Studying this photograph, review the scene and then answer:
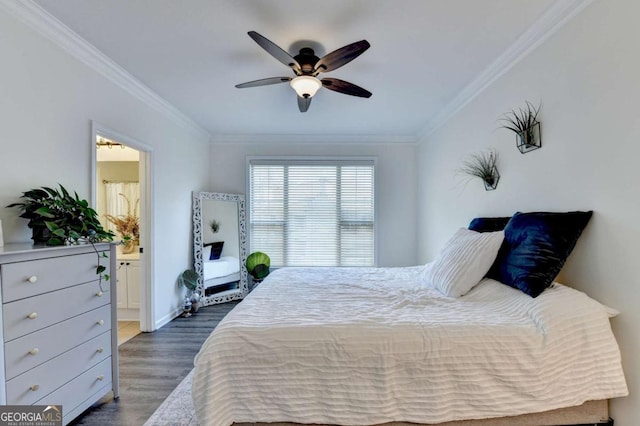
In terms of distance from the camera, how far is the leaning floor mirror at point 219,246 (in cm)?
441

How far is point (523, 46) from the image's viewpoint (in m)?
2.26

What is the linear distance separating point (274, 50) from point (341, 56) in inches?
18.3

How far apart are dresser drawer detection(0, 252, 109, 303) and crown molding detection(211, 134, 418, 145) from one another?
333 cm

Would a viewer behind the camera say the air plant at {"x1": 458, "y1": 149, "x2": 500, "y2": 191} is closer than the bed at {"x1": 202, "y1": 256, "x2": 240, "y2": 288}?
Yes

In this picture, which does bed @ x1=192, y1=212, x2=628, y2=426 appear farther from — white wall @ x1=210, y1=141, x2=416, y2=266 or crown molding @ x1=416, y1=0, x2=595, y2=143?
white wall @ x1=210, y1=141, x2=416, y2=266

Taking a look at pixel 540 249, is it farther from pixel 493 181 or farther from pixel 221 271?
pixel 221 271

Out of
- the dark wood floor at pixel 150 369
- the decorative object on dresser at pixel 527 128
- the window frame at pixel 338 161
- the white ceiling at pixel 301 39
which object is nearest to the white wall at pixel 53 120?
the white ceiling at pixel 301 39

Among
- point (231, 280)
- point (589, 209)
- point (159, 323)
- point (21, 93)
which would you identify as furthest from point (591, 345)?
point (231, 280)

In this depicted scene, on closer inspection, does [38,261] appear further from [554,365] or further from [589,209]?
[589,209]

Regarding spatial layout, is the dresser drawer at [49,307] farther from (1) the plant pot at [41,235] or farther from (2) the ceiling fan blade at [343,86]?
(2) the ceiling fan blade at [343,86]

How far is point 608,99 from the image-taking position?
1.63 metres

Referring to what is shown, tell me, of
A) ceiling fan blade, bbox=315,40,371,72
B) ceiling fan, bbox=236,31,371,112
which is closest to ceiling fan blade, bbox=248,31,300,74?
ceiling fan, bbox=236,31,371,112

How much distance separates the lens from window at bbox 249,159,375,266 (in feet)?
16.3

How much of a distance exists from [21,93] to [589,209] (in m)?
3.57
